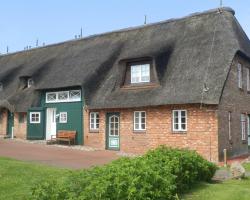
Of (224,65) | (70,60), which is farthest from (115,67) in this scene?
(224,65)

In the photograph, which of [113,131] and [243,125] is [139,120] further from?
[243,125]

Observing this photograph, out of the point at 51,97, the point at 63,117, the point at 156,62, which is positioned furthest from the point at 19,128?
the point at 156,62

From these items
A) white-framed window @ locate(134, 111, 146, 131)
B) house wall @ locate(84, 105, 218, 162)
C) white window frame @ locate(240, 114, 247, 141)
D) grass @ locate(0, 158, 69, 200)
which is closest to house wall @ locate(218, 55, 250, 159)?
white window frame @ locate(240, 114, 247, 141)

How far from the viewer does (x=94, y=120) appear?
23.9m

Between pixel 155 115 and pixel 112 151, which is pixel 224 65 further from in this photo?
pixel 112 151

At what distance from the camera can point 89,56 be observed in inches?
1067

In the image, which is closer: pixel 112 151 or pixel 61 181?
pixel 61 181

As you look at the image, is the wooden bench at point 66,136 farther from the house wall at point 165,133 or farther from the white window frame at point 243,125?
the white window frame at point 243,125

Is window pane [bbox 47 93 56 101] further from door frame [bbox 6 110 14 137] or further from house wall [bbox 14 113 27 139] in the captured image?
door frame [bbox 6 110 14 137]

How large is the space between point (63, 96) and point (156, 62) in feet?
23.5

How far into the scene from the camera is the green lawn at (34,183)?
377 inches

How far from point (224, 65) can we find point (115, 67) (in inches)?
291

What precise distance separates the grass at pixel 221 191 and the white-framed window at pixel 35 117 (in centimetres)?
1755

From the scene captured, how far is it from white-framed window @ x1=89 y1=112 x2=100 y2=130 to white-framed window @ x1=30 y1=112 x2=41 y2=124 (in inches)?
187
